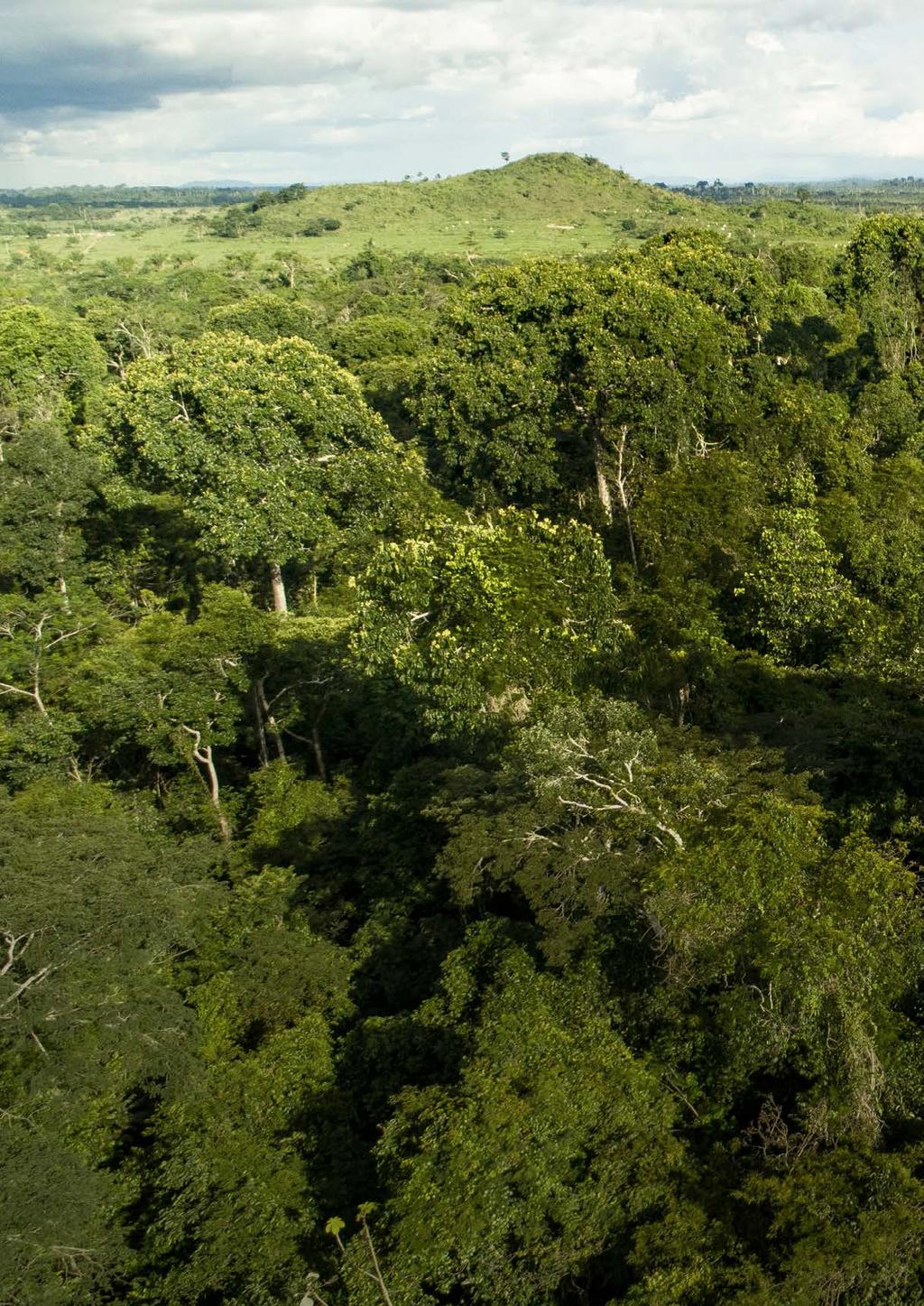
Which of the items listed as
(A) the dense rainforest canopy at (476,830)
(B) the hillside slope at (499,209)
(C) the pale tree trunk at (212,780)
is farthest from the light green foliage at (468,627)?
(B) the hillside slope at (499,209)

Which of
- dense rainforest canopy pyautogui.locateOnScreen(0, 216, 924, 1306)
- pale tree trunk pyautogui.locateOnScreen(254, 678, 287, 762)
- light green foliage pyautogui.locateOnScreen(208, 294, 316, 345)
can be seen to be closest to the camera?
dense rainforest canopy pyautogui.locateOnScreen(0, 216, 924, 1306)

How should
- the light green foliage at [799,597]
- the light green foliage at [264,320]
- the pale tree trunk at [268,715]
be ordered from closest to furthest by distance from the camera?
the light green foliage at [799,597] < the pale tree trunk at [268,715] < the light green foliage at [264,320]

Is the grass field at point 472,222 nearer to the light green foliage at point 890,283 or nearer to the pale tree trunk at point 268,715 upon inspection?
the light green foliage at point 890,283

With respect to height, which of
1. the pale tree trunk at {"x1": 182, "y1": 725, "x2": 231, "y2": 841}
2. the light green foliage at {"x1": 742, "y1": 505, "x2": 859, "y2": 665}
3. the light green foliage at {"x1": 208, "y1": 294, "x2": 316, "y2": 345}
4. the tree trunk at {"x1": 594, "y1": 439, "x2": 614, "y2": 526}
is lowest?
the pale tree trunk at {"x1": 182, "y1": 725, "x2": 231, "y2": 841}

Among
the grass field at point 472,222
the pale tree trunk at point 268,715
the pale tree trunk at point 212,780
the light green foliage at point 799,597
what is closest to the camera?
the pale tree trunk at point 212,780

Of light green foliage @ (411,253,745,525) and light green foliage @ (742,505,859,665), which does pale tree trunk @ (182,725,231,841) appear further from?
light green foliage @ (411,253,745,525)

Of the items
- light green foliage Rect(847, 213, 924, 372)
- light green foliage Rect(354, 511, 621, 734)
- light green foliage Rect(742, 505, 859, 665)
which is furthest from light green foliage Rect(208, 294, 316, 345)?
light green foliage Rect(742, 505, 859, 665)

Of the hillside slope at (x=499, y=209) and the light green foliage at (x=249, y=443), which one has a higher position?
the hillside slope at (x=499, y=209)
